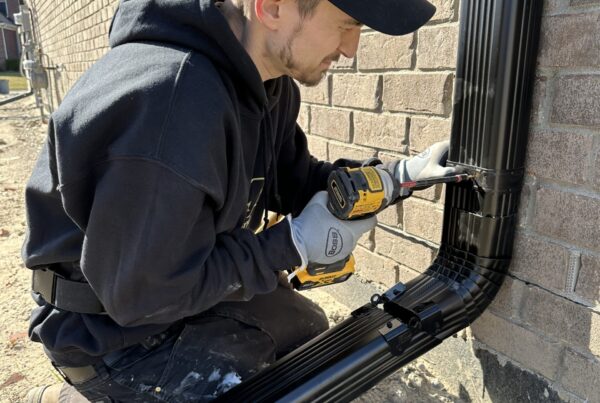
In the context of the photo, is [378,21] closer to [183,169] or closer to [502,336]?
[183,169]

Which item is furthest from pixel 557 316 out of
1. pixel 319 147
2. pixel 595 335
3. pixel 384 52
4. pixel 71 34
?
pixel 71 34

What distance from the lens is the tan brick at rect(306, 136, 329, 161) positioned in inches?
108

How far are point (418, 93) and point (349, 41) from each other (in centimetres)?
57

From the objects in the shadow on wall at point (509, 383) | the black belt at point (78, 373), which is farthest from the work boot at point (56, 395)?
the shadow on wall at point (509, 383)

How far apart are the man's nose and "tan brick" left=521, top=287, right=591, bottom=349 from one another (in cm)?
105

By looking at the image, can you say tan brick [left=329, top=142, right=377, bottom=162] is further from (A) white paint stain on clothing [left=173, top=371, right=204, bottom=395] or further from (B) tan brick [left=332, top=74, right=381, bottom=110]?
(A) white paint stain on clothing [left=173, top=371, right=204, bottom=395]

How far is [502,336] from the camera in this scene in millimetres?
1926

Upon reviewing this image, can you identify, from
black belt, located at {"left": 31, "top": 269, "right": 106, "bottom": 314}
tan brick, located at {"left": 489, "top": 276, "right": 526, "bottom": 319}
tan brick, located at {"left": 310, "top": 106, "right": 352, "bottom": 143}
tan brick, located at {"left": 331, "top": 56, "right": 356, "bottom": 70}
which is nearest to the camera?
black belt, located at {"left": 31, "top": 269, "right": 106, "bottom": 314}

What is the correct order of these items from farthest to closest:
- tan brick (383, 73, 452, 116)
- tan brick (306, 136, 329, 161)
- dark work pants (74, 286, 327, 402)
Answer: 1. tan brick (306, 136, 329, 161)
2. tan brick (383, 73, 452, 116)
3. dark work pants (74, 286, 327, 402)

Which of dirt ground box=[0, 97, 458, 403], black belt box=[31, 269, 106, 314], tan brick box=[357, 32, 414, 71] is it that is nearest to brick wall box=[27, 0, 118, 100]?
dirt ground box=[0, 97, 458, 403]

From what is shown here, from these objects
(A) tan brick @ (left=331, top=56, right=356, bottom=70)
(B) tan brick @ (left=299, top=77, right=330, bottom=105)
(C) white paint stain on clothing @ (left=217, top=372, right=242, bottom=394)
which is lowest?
(C) white paint stain on clothing @ (left=217, top=372, right=242, bottom=394)

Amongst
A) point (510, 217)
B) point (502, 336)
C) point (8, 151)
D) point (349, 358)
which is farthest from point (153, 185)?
point (8, 151)

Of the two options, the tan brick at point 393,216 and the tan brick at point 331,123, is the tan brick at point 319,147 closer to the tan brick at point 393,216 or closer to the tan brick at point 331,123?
the tan brick at point 331,123

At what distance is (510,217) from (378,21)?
0.83 metres
